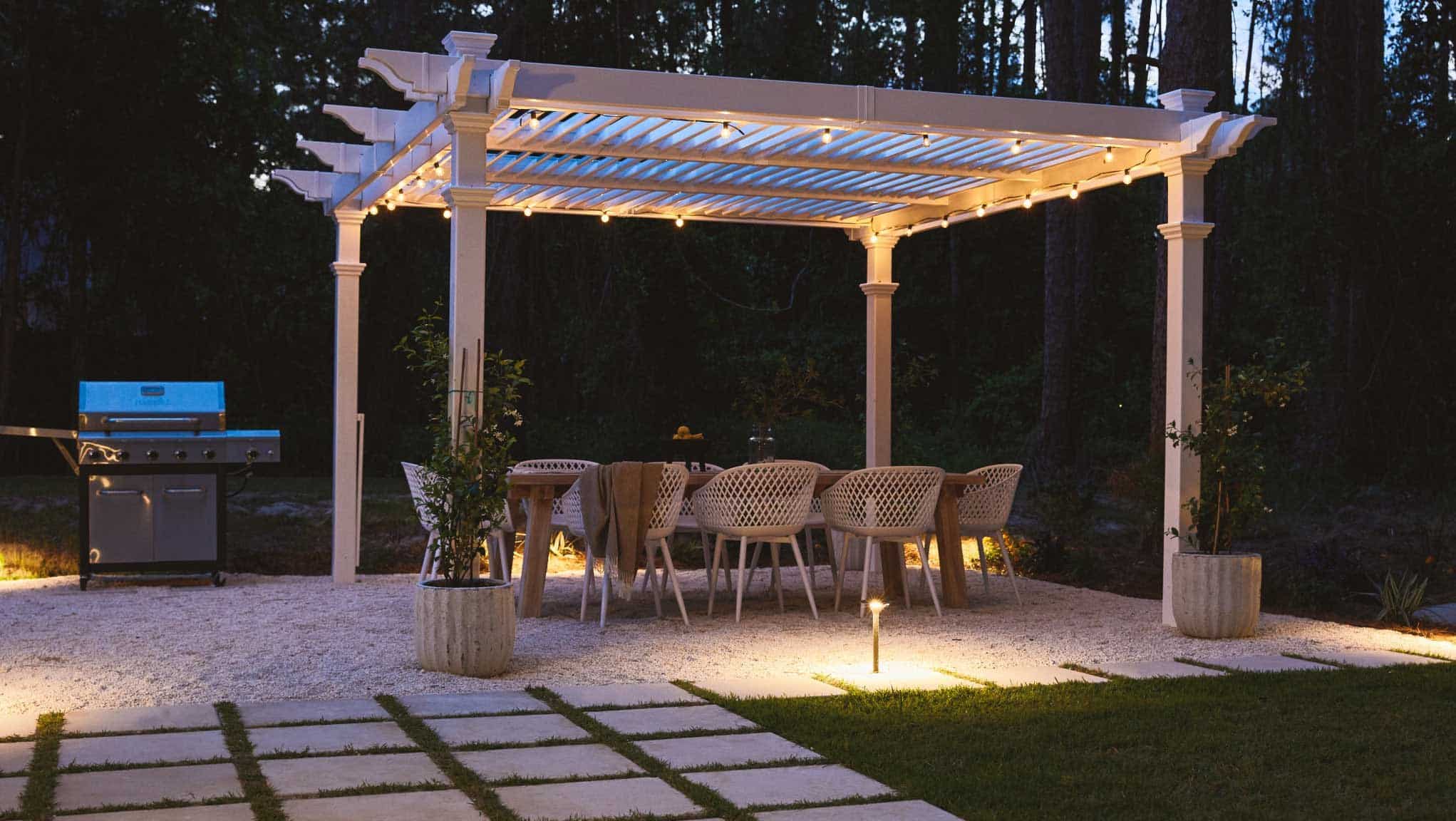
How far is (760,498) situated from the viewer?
7.47 metres

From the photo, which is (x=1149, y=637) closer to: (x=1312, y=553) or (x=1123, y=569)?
(x=1312, y=553)

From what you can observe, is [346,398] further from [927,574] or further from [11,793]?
[11,793]

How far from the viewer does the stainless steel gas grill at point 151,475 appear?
851 cm

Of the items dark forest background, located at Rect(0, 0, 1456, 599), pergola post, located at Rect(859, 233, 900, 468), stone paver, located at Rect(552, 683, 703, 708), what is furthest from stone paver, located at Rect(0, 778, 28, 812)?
dark forest background, located at Rect(0, 0, 1456, 599)

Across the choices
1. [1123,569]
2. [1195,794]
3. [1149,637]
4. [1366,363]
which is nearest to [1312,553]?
→ [1123,569]

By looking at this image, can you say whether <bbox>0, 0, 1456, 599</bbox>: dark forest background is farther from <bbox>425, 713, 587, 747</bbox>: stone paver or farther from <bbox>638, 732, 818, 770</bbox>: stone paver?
<bbox>425, 713, 587, 747</bbox>: stone paver

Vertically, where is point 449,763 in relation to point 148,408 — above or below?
below

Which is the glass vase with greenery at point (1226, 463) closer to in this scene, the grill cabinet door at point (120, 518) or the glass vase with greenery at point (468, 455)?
the glass vase with greenery at point (468, 455)

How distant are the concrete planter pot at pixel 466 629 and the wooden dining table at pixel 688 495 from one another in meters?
1.44

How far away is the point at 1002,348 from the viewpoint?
18797mm

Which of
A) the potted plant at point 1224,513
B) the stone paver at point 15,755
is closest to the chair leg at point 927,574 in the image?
the potted plant at point 1224,513

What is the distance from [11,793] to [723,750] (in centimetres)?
190

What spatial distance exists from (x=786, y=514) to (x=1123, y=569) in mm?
3436

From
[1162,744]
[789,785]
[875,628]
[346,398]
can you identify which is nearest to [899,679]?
[875,628]
